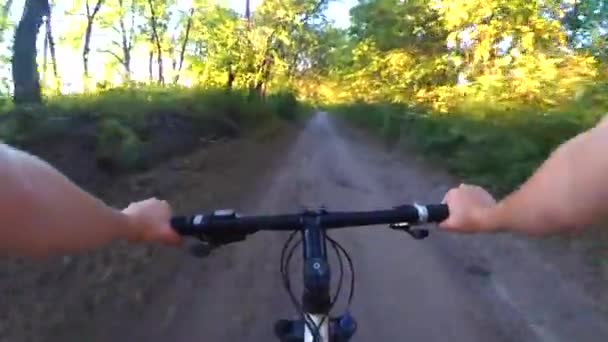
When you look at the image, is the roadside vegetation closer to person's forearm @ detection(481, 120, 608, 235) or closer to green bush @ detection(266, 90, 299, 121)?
green bush @ detection(266, 90, 299, 121)

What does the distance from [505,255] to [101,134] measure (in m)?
5.09

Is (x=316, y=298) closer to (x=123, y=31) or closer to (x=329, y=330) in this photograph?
(x=329, y=330)

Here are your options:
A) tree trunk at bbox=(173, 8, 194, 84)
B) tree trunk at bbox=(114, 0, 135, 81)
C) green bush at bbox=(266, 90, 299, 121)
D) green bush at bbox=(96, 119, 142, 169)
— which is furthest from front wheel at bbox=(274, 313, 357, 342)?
tree trunk at bbox=(114, 0, 135, 81)

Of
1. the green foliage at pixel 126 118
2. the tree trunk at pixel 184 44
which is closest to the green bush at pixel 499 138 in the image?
the green foliage at pixel 126 118

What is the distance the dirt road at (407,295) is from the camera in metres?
4.56

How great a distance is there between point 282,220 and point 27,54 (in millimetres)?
7955

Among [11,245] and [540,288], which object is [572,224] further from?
[540,288]

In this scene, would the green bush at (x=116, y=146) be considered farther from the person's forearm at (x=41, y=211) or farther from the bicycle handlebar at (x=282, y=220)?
the person's forearm at (x=41, y=211)

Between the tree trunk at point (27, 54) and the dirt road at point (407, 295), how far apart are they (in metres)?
3.52

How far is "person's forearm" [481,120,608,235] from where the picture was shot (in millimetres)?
1206

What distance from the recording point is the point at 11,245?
4.05 ft

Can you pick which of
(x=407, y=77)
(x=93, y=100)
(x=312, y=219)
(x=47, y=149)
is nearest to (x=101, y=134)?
(x=47, y=149)

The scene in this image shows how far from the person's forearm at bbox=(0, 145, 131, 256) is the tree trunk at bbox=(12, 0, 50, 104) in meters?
7.28

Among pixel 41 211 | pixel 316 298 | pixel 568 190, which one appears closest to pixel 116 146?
pixel 316 298
